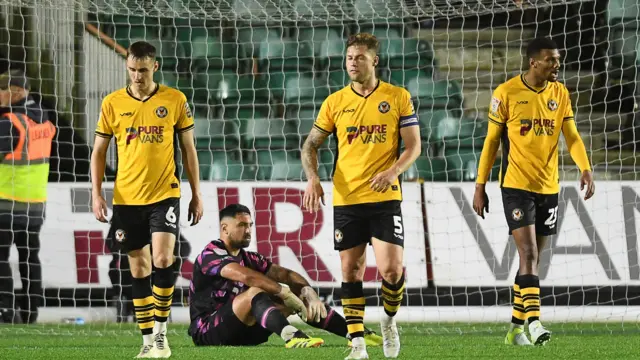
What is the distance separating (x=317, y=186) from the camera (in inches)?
231

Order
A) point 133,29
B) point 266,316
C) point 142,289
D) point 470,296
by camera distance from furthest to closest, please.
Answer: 1. point 133,29
2. point 470,296
3. point 266,316
4. point 142,289

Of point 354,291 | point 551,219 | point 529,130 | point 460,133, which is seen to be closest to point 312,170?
point 354,291

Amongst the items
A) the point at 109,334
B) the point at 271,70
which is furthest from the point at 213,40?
the point at 109,334

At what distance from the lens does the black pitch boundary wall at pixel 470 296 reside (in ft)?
31.5

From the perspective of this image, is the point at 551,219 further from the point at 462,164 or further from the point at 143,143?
the point at 462,164

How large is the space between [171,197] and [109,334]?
7.87 ft

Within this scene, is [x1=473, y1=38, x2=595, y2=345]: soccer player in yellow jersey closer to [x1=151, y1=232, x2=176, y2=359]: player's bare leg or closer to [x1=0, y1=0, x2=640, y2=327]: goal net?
[x1=0, y1=0, x2=640, y2=327]: goal net

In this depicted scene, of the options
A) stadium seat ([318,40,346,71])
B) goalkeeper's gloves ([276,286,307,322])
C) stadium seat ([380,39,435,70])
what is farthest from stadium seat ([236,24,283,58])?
goalkeeper's gloves ([276,286,307,322])

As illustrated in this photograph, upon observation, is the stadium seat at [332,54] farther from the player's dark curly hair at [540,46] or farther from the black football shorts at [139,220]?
the black football shorts at [139,220]

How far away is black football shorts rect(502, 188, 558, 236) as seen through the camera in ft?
23.6

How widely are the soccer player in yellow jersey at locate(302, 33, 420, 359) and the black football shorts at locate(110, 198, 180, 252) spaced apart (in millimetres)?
884

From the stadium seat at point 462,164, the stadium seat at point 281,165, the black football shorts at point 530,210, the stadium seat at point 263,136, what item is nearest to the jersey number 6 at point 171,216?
the black football shorts at point 530,210

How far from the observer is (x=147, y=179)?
6445 mm

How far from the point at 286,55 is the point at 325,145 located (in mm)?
1266
